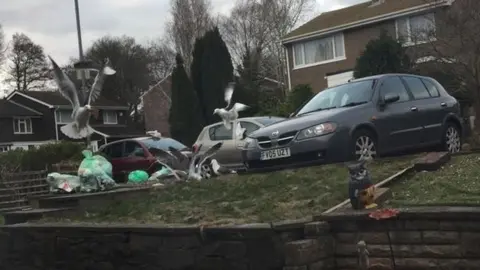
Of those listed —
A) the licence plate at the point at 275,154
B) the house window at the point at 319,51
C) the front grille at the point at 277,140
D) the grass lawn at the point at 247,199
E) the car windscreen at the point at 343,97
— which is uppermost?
the house window at the point at 319,51

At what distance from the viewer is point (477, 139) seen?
48.4 feet

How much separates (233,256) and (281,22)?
1980 inches

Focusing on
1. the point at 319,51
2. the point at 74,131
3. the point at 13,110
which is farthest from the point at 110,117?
the point at 74,131

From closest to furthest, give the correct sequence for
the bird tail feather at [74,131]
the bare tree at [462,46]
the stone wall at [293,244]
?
1. the stone wall at [293,244]
2. the bird tail feather at [74,131]
3. the bare tree at [462,46]

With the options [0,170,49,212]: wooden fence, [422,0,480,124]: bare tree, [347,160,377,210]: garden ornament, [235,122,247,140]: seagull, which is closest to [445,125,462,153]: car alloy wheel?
[347,160,377,210]: garden ornament

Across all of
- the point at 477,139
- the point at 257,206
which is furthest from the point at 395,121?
the point at 477,139

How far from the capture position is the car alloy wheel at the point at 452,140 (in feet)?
33.9

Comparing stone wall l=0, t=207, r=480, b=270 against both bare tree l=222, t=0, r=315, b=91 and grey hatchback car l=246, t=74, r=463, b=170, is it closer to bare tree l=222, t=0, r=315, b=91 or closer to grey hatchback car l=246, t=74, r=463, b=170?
grey hatchback car l=246, t=74, r=463, b=170

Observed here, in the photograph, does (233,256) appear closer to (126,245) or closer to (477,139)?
(126,245)

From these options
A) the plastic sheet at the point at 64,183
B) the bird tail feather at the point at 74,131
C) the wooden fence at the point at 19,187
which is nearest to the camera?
the plastic sheet at the point at 64,183

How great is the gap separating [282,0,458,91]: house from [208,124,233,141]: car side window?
18574mm

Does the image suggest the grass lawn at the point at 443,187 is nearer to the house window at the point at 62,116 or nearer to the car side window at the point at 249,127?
the car side window at the point at 249,127

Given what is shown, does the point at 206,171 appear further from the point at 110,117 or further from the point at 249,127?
the point at 110,117

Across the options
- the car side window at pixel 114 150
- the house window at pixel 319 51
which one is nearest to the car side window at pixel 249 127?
the car side window at pixel 114 150
